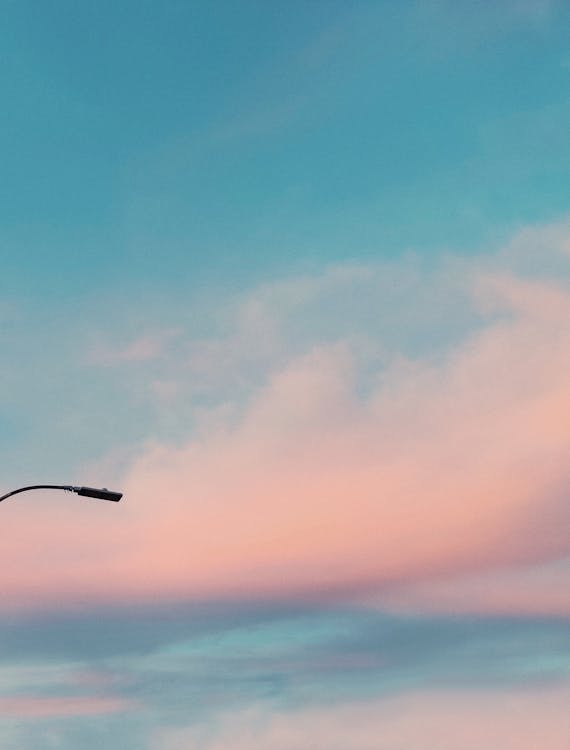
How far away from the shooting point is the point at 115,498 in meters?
19.4

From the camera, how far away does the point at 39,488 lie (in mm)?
20828

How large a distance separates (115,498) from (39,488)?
117 inches

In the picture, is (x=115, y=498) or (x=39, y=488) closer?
(x=115, y=498)
